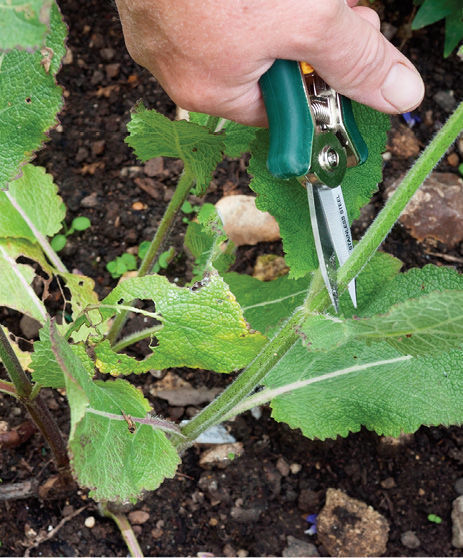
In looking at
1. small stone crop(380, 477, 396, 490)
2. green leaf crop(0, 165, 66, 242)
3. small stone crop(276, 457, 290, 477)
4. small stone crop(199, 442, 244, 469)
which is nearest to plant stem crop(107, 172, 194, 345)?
green leaf crop(0, 165, 66, 242)

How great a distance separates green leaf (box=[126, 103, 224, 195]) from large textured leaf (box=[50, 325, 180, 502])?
18.5 inches

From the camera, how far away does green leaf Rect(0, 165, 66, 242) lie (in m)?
1.72

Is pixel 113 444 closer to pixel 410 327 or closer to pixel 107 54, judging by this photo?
pixel 410 327

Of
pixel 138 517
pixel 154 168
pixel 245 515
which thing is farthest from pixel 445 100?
pixel 138 517

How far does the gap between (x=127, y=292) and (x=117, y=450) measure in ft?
0.90

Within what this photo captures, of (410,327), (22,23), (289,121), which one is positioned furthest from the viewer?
(289,121)

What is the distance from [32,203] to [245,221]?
58 cm

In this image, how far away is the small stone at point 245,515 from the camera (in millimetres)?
1709

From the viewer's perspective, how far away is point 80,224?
199 centimetres

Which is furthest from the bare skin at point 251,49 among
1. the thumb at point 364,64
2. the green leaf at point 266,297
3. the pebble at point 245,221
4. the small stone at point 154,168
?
the small stone at point 154,168

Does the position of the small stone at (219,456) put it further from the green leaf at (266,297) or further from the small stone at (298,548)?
the green leaf at (266,297)

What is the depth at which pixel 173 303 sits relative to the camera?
3.99 feet

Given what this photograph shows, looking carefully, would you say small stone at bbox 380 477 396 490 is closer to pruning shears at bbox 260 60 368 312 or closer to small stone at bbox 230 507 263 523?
small stone at bbox 230 507 263 523

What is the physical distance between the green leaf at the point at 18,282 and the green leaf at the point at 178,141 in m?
0.43
